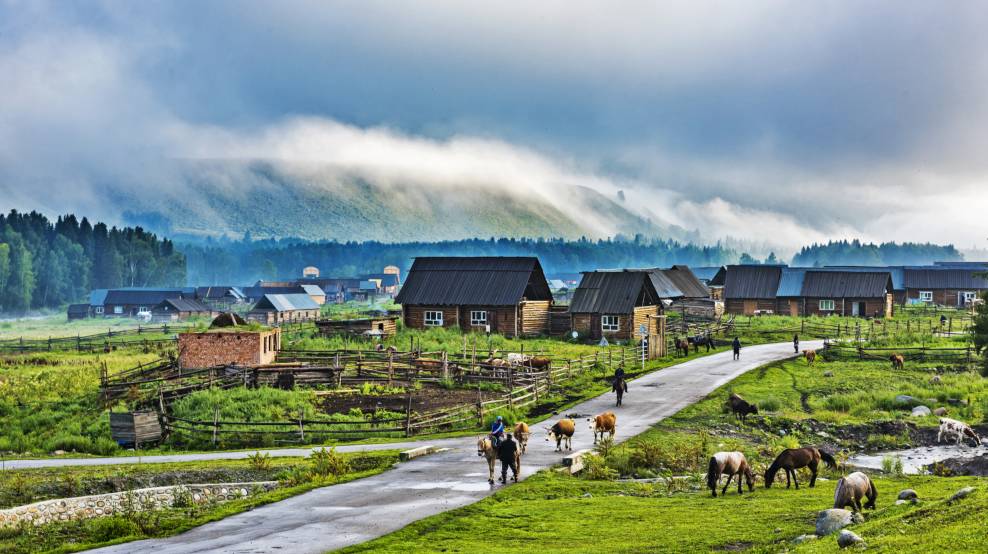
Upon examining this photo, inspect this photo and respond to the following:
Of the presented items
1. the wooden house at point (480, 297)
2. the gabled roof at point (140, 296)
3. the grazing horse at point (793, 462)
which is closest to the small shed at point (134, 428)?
the grazing horse at point (793, 462)

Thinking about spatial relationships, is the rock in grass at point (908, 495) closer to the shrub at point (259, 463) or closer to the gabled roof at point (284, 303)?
the shrub at point (259, 463)

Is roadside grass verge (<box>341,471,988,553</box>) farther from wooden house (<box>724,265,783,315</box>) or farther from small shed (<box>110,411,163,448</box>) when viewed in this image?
wooden house (<box>724,265,783,315</box>)

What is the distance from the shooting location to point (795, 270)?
341 ft

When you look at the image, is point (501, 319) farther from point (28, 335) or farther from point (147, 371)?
point (28, 335)

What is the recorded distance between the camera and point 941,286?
395 ft

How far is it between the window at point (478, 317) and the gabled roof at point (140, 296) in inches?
3203

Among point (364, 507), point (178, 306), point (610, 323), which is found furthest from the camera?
point (178, 306)

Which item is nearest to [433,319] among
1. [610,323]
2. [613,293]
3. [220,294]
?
[610,323]

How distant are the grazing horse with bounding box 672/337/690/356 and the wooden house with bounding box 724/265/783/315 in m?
35.8

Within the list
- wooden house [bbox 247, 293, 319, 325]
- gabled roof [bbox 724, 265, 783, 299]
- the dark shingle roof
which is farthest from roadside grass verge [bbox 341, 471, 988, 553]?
wooden house [bbox 247, 293, 319, 325]

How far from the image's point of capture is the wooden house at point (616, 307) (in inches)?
2793

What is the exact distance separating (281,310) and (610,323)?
65.0 metres

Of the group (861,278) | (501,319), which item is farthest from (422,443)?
(861,278)

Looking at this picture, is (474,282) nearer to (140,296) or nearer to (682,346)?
(682,346)
